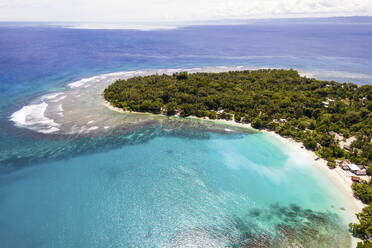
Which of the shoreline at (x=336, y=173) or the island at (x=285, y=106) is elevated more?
the island at (x=285, y=106)

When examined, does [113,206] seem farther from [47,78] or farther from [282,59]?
[282,59]

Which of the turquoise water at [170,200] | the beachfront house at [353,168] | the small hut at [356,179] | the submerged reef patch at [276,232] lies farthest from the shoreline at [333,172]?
the submerged reef patch at [276,232]

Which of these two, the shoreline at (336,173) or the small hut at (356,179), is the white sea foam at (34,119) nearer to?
the shoreline at (336,173)

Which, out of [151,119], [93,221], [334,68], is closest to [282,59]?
[334,68]

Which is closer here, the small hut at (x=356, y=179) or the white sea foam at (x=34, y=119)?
the small hut at (x=356, y=179)

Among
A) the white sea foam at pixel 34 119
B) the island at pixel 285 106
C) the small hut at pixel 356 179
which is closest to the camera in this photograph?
the small hut at pixel 356 179

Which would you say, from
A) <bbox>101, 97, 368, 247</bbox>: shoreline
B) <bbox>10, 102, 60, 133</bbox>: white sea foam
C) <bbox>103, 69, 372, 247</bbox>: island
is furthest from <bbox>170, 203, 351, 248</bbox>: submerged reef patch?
<bbox>10, 102, 60, 133</bbox>: white sea foam

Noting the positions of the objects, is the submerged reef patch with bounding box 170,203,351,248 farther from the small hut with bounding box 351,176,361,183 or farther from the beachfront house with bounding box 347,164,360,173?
the beachfront house with bounding box 347,164,360,173

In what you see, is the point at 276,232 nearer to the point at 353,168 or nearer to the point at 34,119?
the point at 353,168
